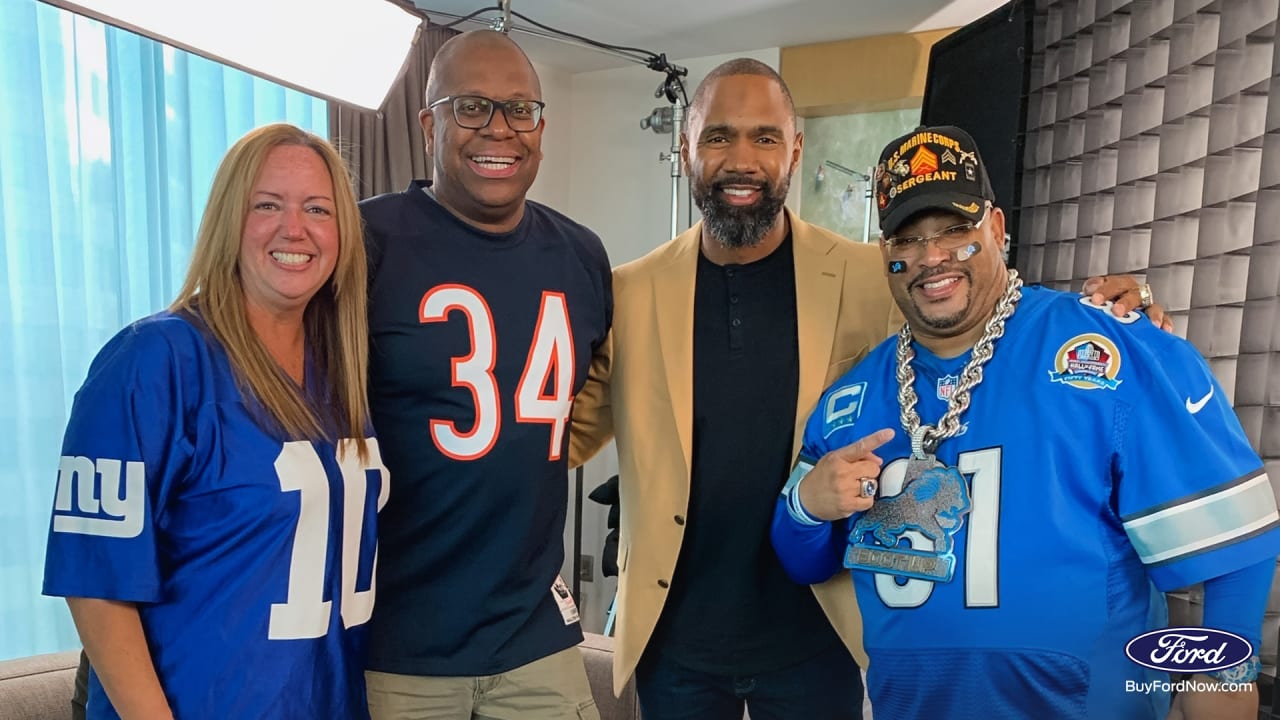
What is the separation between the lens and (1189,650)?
1.24m

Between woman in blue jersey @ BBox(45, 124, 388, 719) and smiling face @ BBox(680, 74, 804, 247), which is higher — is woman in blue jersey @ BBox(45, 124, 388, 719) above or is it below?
below

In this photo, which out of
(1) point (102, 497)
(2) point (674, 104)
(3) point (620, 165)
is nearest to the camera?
(1) point (102, 497)

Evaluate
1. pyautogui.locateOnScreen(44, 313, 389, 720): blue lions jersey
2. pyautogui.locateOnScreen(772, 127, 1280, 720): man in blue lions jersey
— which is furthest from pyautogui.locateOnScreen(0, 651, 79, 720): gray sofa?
pyautogui.locateOnScreen(772, 127, 1280, 720): man in blue lions jersey

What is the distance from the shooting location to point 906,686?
1409 mm

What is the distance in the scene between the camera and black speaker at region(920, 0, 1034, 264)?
2695mm

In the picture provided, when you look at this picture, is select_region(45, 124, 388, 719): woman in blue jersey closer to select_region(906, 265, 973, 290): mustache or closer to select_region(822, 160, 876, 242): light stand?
select_region(906, 265, 973, 290): mustache

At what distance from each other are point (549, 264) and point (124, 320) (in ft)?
7.16

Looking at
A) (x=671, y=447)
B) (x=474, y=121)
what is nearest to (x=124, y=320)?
(x=474, y=121)

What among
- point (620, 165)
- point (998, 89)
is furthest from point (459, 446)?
point (620, 165)

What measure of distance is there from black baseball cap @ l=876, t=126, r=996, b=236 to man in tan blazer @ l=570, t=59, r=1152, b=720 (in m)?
0.35

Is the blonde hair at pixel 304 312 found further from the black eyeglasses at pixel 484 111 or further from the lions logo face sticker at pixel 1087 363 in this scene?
the lions logo face sticker at pixel 1087 363

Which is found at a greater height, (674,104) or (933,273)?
(674,104)

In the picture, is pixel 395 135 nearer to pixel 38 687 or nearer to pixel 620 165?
pixel 620 165

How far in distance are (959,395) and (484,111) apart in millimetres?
977
